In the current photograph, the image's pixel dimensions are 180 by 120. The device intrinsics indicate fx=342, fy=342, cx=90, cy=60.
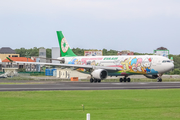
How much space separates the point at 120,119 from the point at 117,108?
362cm

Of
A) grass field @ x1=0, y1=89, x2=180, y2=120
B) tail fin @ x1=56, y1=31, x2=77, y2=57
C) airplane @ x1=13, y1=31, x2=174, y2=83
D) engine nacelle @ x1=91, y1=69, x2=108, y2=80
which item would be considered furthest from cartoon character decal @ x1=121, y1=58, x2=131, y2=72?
grass field @ x1=0, y1=89, x2=180, y2=120

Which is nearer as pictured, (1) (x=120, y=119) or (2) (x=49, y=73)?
(1) (x=120, y=119)

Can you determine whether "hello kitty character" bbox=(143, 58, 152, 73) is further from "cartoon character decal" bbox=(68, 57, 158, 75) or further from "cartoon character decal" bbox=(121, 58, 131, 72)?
"cartoon character decal" bbox=(121, 58, 131, 72)

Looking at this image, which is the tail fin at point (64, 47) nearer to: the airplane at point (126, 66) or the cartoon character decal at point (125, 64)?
the airplane at point (126, 66)

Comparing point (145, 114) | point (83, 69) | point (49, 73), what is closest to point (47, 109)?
point (145, 114)

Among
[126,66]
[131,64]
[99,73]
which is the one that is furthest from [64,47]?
[131,64]

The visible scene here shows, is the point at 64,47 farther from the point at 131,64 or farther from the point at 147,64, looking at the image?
the point at 147,64

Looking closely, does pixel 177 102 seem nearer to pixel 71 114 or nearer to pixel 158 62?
pixel 71 114

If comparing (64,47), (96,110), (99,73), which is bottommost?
(96,110)

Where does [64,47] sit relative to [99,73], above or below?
above

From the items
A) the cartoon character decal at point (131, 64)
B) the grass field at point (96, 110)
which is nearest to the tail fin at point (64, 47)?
the cartoon character decal at point (131, 64)

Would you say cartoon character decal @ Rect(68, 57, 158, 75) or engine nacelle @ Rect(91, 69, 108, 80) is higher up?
cartoon character decal @ Rect(68, 57, 158, 75)

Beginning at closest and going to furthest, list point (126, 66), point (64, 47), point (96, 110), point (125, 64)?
1. point (96, 110)
2. point (126, 66)
3. point (125, 64)
4. point (64, 47)

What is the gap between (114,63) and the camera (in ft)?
174
